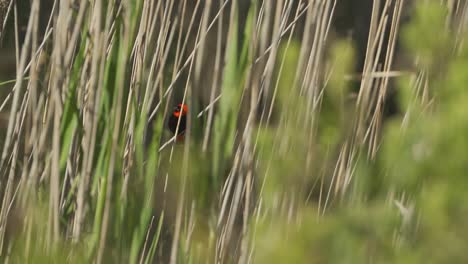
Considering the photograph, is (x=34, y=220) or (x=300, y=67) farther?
(x=34, y=220)

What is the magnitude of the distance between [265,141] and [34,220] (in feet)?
2.19

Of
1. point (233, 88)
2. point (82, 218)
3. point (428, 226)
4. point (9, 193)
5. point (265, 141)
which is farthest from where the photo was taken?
point (9, 193)

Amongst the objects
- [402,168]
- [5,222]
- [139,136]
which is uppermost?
[402,168]

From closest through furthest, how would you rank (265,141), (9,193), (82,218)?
(265,141) < (82,218) < (9,193)

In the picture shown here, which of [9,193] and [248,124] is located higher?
[248,124]

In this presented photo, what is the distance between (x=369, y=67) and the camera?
126 centimetres

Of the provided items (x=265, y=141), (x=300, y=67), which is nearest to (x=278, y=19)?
(x=300, y=67)

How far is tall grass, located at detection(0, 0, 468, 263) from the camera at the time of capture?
0.58m

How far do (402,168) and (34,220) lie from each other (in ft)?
2.63

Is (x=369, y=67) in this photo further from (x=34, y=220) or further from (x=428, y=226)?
(x=428, y=226)

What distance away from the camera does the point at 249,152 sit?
1.14 m

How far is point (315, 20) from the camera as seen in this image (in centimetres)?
124

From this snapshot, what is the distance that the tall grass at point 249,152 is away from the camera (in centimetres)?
58

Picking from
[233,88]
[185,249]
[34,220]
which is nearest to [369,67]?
[233,88]
